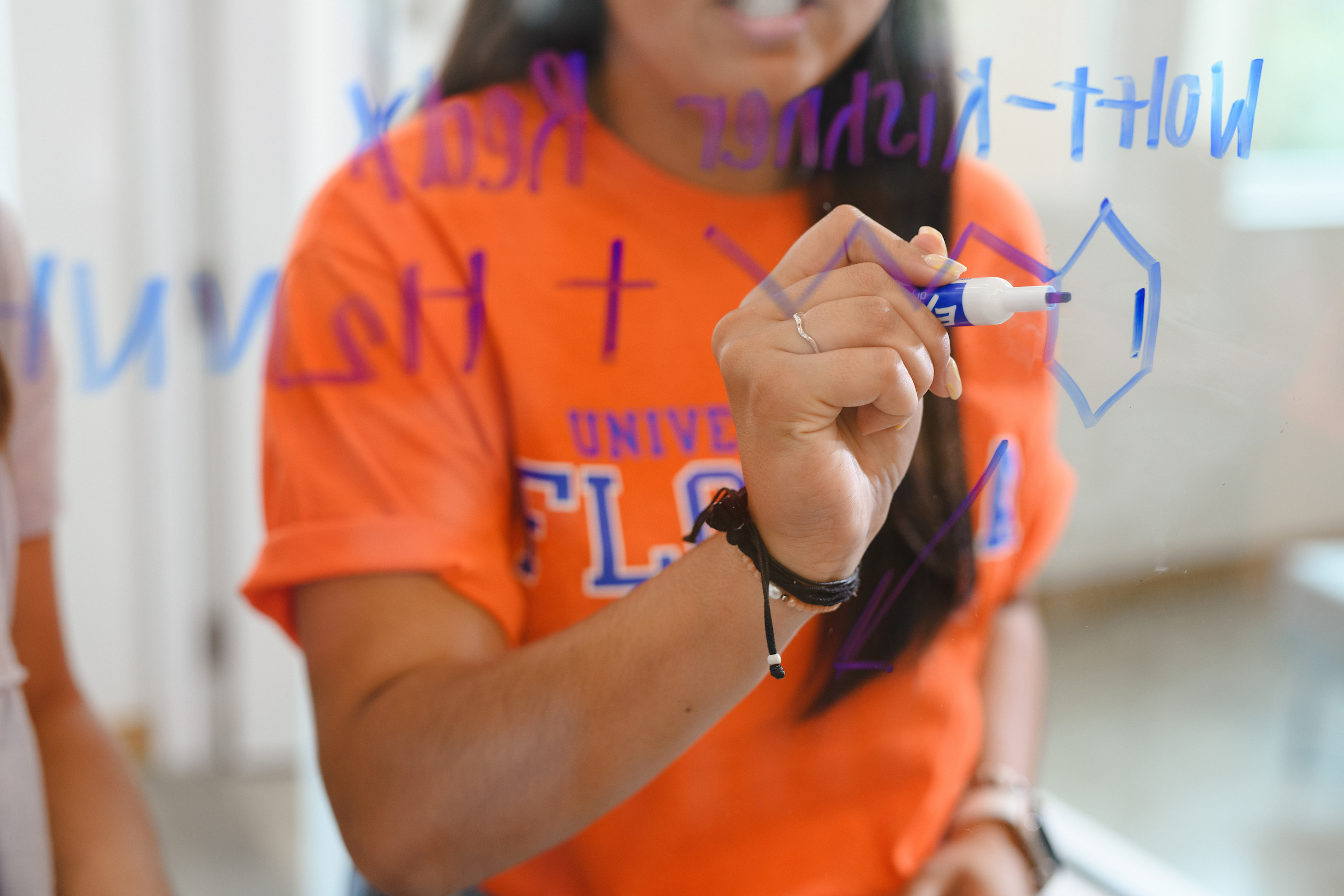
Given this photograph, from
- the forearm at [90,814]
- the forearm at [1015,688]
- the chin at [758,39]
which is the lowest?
the forearm at [90,814]

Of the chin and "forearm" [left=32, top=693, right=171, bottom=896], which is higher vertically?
the chin

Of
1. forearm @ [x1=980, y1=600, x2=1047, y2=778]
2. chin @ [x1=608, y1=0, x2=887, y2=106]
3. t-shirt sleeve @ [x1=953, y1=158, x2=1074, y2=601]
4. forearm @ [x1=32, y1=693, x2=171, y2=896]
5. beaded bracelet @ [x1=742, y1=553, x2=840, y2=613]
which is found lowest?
forearm @ [x1=32, y1=693, x2=171, y2=896]

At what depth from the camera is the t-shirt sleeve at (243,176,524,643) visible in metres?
0.43

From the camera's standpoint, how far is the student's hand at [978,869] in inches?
17.2

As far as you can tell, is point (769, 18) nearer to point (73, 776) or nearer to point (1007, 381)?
point (1007, 381)

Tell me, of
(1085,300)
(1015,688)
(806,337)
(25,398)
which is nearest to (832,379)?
(806,337)

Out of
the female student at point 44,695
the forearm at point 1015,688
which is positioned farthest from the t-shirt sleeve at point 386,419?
the forearm at point 1015,688

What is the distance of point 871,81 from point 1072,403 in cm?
14

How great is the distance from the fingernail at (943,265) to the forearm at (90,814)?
1.39ft

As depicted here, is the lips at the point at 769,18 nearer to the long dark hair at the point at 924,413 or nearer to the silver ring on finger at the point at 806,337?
the long dark hair at the point at 924,413

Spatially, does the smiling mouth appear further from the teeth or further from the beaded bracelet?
the beaded bracelet

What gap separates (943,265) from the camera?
316 millimetres

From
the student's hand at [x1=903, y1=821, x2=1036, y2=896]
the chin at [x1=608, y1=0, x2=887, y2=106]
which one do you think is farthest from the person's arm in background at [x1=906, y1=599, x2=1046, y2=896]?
the chin at [x1=608, y1=0, x2=887, y2=106]

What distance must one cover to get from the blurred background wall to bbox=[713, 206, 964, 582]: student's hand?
8 cm
